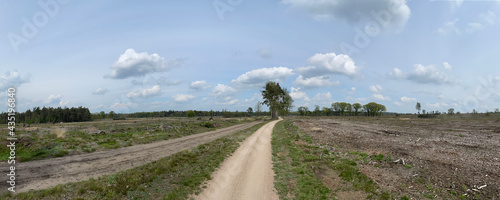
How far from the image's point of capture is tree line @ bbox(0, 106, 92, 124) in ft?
373

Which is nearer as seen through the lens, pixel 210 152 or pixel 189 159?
pixel 189 159

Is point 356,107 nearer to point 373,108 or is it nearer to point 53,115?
point 373,108

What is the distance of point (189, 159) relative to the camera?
56.9 ft

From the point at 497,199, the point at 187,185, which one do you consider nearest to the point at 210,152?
the point at 187,185

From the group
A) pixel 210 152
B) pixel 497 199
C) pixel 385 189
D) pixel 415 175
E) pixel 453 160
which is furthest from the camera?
pixel 210 152

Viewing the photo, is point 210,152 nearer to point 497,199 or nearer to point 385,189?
point 385,189

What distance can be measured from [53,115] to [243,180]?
152 meters

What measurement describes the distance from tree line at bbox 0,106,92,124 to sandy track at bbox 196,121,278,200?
136989 mm

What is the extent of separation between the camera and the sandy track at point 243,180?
33.8 ft

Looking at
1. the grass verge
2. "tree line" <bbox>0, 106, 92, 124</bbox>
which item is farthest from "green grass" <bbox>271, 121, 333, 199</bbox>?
"tree line" <bbox>0, 106, 92, 124</bbox>

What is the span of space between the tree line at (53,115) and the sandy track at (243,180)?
137 m

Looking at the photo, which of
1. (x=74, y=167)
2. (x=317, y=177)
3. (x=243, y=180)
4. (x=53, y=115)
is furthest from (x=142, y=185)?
(x=53, y=115)

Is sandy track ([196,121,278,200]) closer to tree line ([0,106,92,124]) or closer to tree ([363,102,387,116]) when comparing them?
tree line ([0,106,92,124])

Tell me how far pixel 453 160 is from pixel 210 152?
19.5 metres
